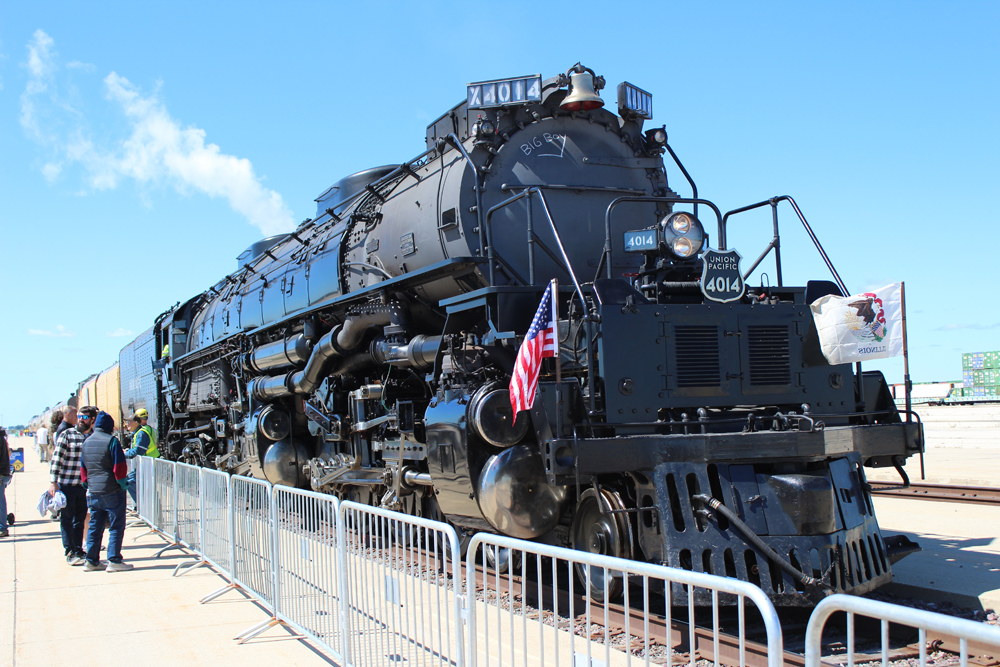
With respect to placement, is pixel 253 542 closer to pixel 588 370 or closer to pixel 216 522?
pixel 216 522

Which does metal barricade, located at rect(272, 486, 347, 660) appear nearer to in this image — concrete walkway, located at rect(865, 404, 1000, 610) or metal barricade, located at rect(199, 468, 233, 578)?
metal barricade, located at rect(199, 468, 233, 578)

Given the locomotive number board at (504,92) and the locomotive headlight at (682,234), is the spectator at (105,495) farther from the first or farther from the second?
the locomotive headlight at (682,234)

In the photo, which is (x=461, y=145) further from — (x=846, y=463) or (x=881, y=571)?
(x=881, y=571)

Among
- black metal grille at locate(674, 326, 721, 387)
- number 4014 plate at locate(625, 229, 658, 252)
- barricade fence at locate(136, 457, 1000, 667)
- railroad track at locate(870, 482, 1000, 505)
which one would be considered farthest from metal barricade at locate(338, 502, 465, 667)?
railroad track at locate(870, 482, 1000, 505)

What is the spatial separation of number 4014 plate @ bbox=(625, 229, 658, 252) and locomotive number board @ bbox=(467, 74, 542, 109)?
5.65 feet

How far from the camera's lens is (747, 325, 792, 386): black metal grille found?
5.96m

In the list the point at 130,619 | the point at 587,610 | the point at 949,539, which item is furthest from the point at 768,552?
the point at 130,619

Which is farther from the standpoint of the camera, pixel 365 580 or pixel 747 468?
pixel 747 468

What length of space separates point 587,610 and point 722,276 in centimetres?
348

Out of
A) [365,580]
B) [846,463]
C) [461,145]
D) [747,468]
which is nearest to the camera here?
[365,580]

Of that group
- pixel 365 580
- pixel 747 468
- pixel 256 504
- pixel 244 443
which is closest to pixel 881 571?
pixel 747 468

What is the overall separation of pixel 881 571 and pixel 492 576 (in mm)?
3018

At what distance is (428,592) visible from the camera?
375 cm

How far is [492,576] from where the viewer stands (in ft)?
22.1
